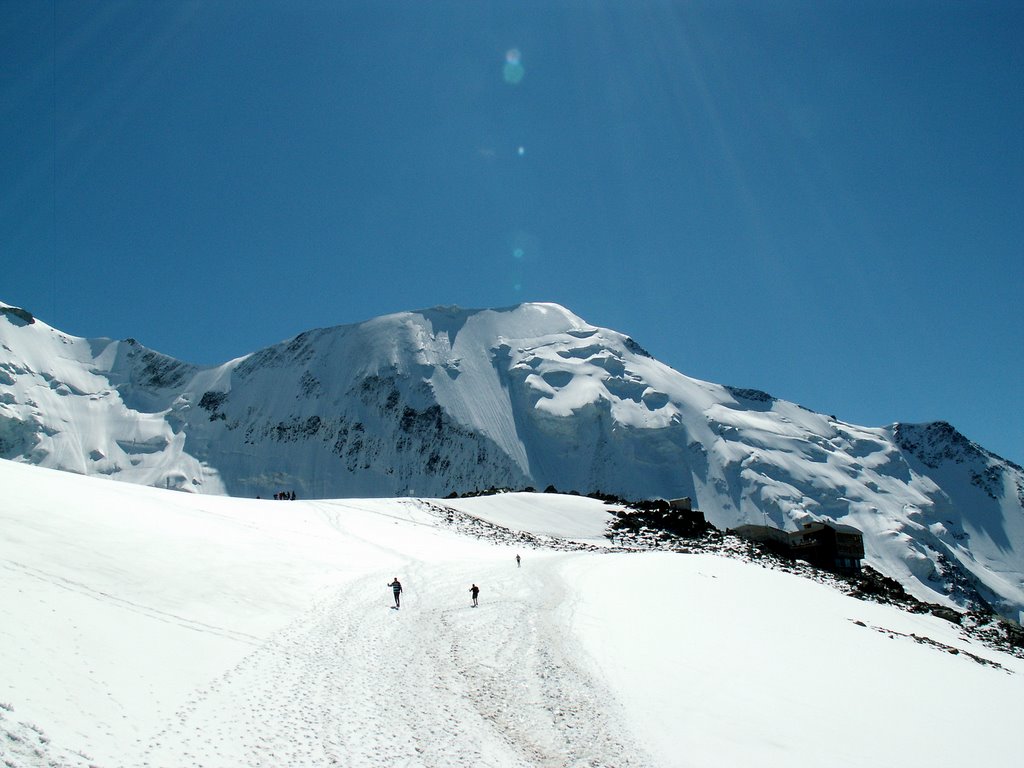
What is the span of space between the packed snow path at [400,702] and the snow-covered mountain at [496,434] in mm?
106042

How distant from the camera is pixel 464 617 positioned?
2073 cm

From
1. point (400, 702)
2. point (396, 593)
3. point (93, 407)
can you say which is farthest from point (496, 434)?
point (400, 702)

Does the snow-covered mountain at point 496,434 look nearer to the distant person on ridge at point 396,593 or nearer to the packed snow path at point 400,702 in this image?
the distant person on ridge at point 396,593

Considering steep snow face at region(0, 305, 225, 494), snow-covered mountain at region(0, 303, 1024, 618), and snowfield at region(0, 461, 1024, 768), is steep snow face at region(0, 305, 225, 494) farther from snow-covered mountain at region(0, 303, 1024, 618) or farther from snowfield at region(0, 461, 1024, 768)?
snowfield at region(0, 461, 1024, 768)

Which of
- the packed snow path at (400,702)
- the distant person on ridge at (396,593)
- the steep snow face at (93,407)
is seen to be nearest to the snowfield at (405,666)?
the packed snow path at (400,702)

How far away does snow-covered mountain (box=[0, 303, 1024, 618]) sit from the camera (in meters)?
127

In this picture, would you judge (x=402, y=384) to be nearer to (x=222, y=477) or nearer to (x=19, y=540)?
(x=222, y=477)

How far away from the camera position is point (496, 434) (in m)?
134

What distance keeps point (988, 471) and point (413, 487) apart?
166236 mm

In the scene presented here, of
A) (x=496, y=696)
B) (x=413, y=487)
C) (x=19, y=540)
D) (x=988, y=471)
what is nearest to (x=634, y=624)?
(x=496, y=696)

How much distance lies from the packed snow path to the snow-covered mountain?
10604 cm

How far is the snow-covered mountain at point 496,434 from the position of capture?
12694cm

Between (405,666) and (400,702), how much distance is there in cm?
248

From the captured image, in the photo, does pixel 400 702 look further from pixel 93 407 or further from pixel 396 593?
pixel 93 407
